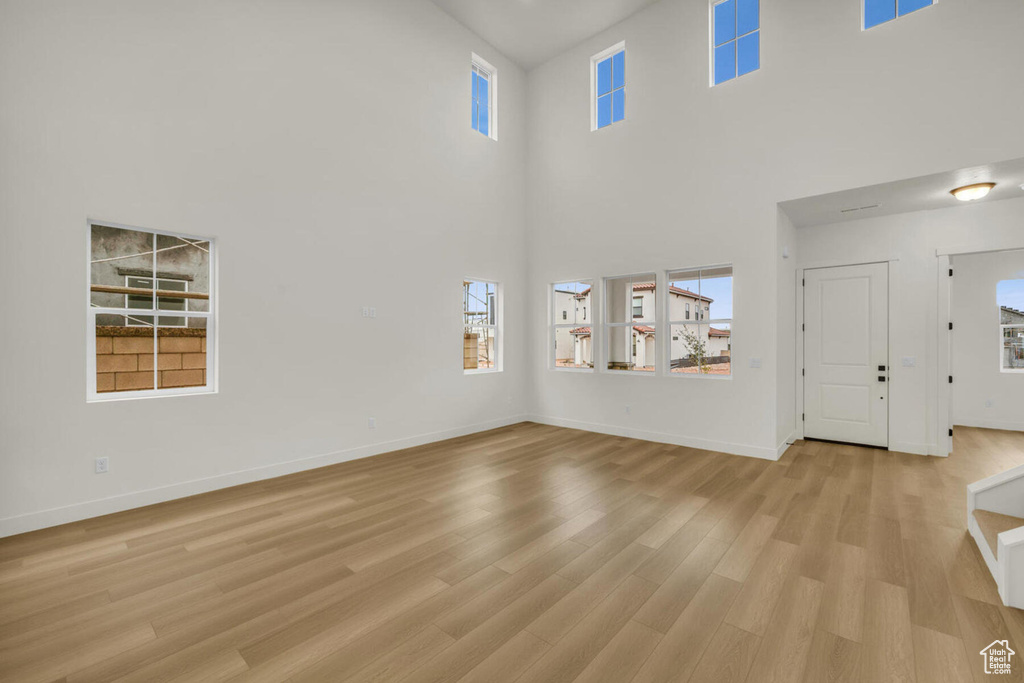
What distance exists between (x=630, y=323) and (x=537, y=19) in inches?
175

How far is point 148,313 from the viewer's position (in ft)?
11.9

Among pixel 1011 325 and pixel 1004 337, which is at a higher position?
pixel 1011 325

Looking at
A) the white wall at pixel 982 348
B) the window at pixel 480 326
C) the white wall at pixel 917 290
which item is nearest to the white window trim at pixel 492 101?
the window at pixel 480 326

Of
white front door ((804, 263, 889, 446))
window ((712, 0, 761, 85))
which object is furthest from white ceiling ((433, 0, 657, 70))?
white front door ((804, 263, 889, 446))

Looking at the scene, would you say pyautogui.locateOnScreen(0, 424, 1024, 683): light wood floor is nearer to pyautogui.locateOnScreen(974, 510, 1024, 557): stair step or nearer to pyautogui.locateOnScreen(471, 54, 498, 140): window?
pyautogui.locateOnScreen(974, 510, 1024, 557): stair step

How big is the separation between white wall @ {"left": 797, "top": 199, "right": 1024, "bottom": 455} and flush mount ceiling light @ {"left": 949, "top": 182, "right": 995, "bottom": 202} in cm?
57

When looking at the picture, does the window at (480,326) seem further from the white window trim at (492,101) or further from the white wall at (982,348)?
the white wall at (982,348)

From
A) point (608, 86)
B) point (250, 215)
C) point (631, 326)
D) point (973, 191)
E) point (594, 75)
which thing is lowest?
point (631, 326)

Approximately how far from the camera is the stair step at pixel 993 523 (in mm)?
2580

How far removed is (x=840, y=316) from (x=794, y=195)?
184 cm

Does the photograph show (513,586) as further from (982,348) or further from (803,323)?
(982,348)

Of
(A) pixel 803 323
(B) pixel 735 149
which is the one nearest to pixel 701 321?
(A) pixel 803 323

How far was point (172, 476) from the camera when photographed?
365 cm

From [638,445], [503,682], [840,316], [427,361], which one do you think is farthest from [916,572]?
[427,361]
